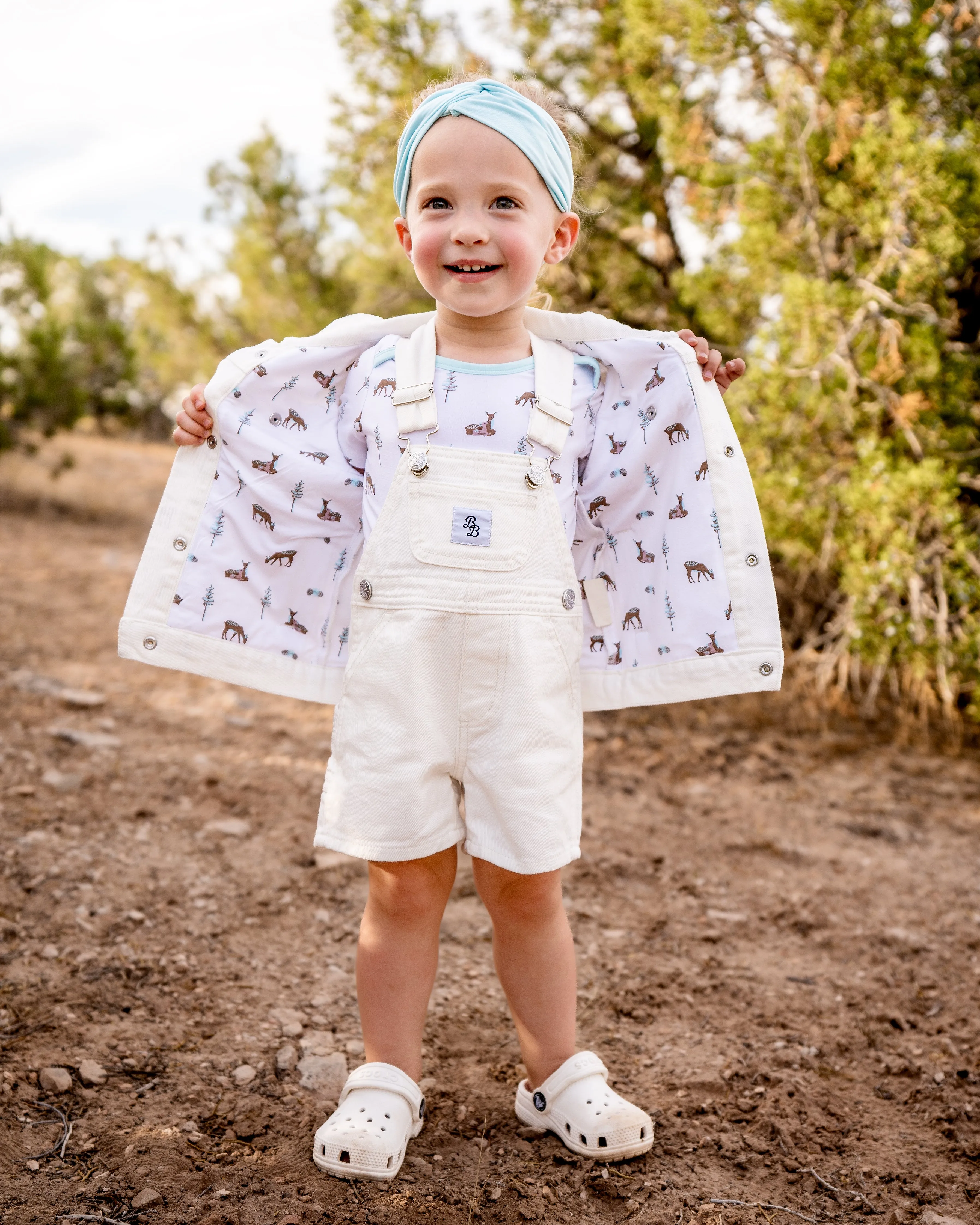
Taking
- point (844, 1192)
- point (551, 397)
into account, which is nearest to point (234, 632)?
point (551, 397)

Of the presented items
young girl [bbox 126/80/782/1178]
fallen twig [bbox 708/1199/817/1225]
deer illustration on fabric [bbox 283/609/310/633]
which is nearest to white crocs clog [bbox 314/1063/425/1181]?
young girl [bbox 126/80/782/1178]

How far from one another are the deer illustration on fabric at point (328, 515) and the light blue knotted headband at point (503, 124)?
0.55 m

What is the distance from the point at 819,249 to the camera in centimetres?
376

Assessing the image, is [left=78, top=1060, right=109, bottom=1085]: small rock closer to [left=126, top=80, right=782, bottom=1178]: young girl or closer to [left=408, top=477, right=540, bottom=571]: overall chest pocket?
[left=126, top=80, right=782, bottom=1178]: young girl

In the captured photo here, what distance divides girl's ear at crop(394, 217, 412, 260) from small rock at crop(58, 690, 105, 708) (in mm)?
2571

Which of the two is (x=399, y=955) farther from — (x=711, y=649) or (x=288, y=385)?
(x=288, y=385)

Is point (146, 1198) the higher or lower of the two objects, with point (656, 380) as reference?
lower

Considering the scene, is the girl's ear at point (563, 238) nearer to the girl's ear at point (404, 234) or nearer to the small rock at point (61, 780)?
the girl's ear at point (404, 234)

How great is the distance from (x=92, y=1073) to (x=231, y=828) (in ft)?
3.75

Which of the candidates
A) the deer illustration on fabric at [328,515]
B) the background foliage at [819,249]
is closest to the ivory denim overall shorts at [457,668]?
the deer illustration on fabric at [328,515]

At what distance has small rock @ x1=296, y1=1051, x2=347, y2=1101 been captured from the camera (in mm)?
2004

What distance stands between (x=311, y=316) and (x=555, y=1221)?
538cm

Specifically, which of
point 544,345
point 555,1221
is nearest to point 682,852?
point 555,1221

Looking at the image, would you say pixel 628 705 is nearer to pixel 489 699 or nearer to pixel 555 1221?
pixel 489 699
